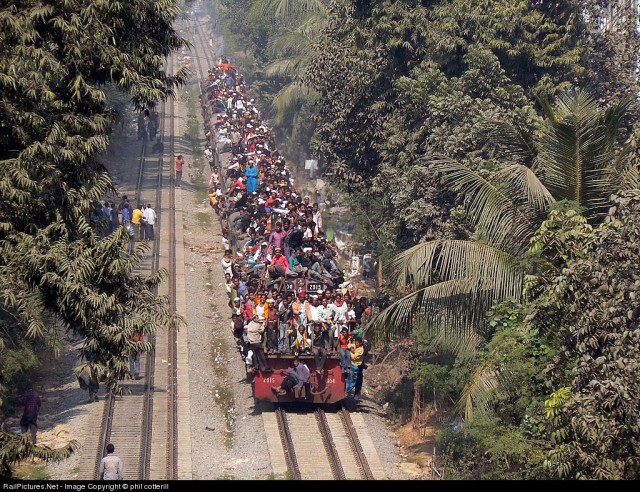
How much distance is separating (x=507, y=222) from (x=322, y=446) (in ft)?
18.2

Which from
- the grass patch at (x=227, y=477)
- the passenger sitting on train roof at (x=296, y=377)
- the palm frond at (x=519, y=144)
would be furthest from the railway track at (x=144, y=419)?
the palm frond at (x=519, y=144)

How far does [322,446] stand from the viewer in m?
18.4

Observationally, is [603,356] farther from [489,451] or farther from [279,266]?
[279,266]

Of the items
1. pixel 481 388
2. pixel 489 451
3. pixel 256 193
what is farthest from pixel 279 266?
pixel 256 193

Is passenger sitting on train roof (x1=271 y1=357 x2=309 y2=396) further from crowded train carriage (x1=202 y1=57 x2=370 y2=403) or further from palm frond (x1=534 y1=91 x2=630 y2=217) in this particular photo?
palm frond (x1=534 y1=91 x2=630 y2=217)

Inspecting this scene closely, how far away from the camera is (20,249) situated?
12.1m

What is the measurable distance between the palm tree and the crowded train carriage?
12.8 ft

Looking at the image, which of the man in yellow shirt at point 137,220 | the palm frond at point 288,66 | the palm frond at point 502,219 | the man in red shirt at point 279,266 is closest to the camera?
the palm frond at point 502,219

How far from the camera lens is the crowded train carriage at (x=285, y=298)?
63.6 feet

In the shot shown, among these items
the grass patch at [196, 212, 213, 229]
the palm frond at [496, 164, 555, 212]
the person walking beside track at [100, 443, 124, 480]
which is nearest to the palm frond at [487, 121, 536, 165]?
the palm frond at [496, 164, 555, 212]

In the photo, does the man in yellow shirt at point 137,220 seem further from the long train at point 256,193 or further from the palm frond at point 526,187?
the palm frond at point 526,187

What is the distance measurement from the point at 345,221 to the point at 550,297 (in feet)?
67.9

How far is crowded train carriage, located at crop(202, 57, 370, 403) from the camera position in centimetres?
1939

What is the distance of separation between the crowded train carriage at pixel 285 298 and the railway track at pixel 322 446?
435 millimetres
